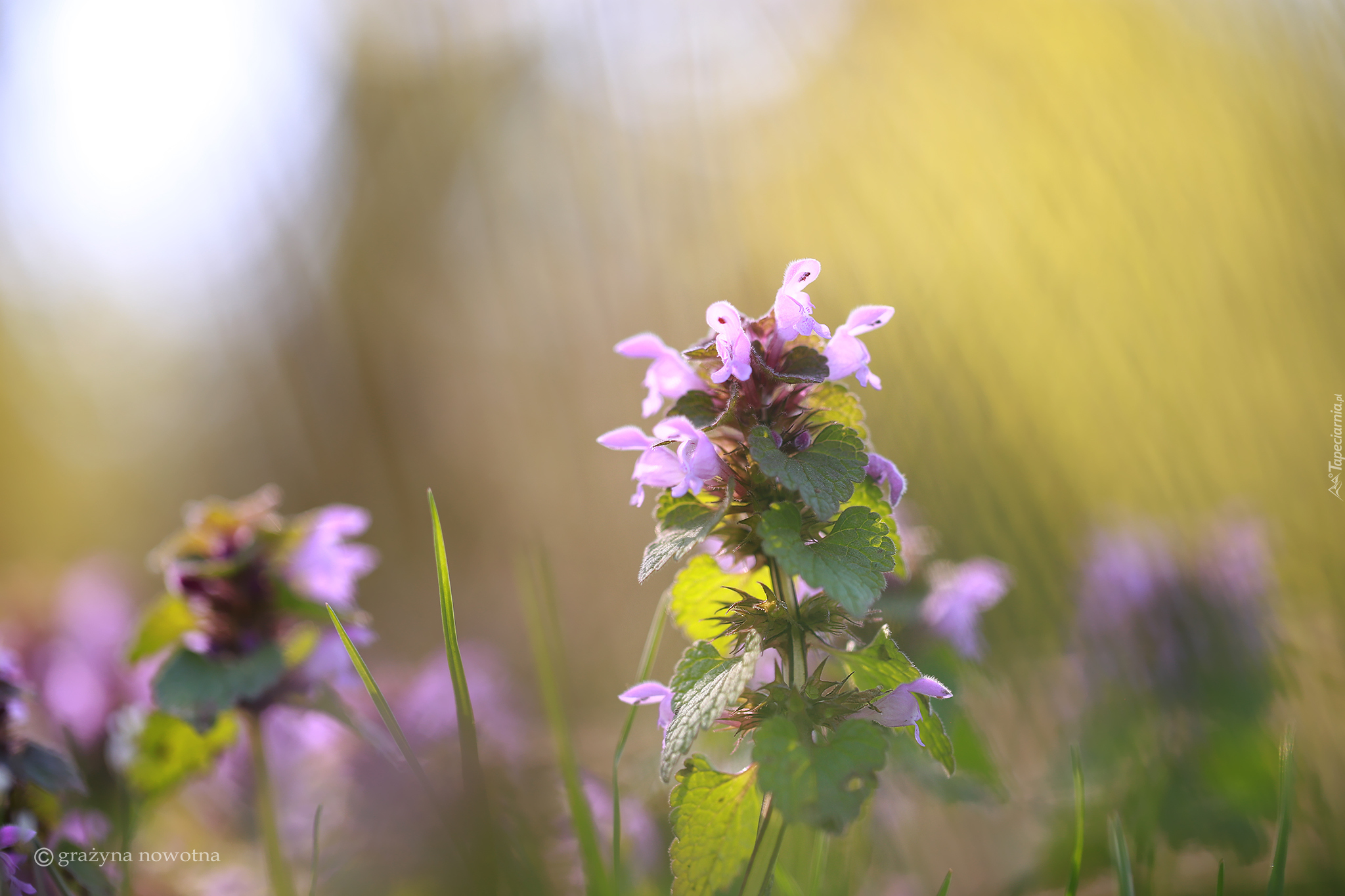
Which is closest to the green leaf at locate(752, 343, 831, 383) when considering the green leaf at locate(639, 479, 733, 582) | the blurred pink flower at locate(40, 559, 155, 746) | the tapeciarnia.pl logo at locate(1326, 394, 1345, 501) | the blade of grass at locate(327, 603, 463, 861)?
Answer: the green leaf at locate(639, 479, 733, 582)

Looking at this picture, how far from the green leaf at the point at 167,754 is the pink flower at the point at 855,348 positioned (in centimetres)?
96

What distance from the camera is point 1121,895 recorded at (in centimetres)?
70

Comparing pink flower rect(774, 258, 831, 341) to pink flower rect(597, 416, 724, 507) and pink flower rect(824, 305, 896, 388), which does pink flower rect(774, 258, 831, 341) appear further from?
pink flower rect(597, 416, 724, 507)

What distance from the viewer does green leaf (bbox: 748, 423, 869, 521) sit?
0.57 m

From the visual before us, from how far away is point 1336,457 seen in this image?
1.53 meters

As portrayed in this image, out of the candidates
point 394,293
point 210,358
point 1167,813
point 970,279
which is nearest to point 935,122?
point 970,279

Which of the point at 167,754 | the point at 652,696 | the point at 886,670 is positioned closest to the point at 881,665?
the point at 886,670

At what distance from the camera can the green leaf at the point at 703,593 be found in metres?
0.73

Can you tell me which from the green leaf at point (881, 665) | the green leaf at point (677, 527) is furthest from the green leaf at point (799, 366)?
the green leaf at point (881, 665)

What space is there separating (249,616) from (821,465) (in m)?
0.84

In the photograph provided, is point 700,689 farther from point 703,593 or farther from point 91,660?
point 91,660

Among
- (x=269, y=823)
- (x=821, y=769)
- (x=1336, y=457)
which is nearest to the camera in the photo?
(x=821, y=769)

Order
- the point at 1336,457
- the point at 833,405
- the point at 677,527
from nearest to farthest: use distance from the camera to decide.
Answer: the point at 677,527 → the point at 833,405 → the point at 1336,457

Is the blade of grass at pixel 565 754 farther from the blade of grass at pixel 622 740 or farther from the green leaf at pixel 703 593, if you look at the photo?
the green leaf at pixel 703 593
